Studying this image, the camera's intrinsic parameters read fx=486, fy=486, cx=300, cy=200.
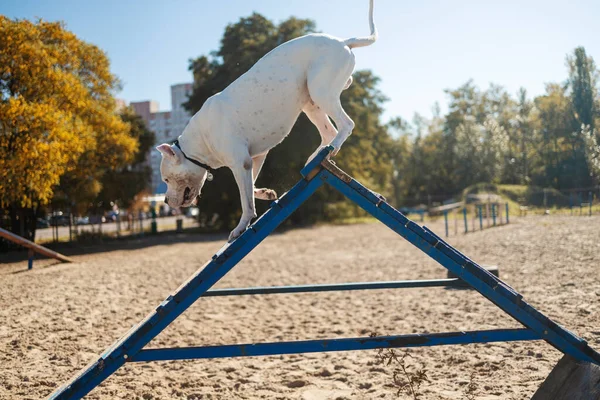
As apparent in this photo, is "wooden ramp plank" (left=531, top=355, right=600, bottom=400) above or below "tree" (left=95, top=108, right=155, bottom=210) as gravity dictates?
below

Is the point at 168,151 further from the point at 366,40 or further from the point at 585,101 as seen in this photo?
the point at 585,101

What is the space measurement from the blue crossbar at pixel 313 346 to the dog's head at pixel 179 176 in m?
1.26

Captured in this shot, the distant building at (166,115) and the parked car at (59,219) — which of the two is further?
the distant building at (166,115)

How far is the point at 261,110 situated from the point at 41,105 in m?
11.4

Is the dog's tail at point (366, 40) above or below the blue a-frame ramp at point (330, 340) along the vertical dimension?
above

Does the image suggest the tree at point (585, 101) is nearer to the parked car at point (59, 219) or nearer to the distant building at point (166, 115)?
the parked car at point (59, 219)

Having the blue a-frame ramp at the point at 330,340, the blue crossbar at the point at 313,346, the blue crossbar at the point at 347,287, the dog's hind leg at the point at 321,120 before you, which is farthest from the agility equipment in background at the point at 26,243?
the dog's hind leg at the point at 321,120

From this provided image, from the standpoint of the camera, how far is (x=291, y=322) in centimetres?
789

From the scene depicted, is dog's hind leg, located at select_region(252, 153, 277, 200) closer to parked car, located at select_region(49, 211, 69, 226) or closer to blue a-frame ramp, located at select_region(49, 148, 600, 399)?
blue a-frame ramp, located at select_region(49, 148, 600, 399)

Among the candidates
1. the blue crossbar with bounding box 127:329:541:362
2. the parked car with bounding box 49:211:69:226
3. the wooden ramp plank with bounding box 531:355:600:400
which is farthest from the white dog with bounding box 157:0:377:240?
the parked car with bounding box 49:211:69:226

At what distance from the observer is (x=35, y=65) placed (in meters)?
13.0

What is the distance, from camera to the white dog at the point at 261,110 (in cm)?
391

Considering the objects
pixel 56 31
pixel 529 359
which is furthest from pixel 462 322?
pixel 56 31

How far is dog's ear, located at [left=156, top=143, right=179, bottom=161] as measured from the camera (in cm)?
396
